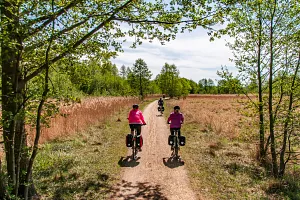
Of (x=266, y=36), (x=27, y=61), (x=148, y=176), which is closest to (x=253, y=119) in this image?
(x=266, y=36)

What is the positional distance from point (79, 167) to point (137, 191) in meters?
2.45

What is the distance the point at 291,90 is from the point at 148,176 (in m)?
5.18

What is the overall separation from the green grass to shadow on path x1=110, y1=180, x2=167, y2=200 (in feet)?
0.85

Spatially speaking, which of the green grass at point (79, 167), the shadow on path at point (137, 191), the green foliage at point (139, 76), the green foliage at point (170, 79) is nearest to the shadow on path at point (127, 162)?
the green grass at point (79, 167)

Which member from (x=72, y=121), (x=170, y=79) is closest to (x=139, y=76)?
(x=170, y=79)

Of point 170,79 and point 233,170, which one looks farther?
point 170,79

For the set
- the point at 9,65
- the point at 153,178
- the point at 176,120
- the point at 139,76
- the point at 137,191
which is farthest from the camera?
the point at 139,76

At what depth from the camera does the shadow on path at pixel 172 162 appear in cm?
831

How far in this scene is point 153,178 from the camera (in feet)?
23.5

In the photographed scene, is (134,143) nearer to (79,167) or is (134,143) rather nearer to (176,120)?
(176,120)

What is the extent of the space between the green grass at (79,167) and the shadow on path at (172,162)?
68.7 inches

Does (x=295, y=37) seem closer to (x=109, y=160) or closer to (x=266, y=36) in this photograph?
(x=266, y=36)

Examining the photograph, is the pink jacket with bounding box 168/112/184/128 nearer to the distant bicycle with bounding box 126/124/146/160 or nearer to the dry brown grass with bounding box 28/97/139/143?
the distant bicycle with bounding box 126/124/146/160

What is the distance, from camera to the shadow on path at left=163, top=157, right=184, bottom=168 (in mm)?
8312
